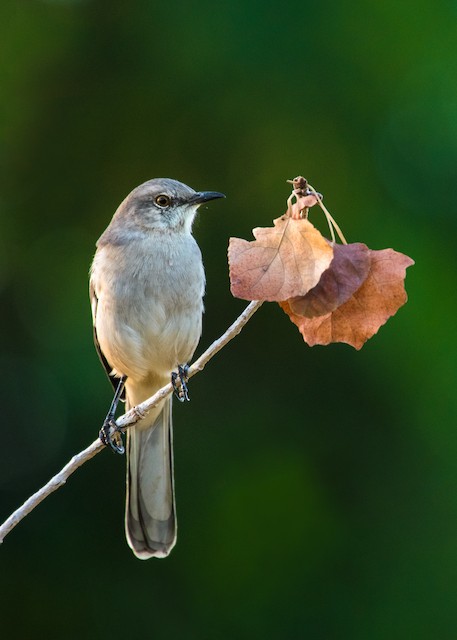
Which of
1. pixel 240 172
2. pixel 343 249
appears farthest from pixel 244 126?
pixel 343 249

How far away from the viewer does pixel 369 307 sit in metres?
2.78

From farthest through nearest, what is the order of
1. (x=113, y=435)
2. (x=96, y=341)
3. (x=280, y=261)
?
(x=96, y=341) → (x=113, y=435) → (x=280, y=261)

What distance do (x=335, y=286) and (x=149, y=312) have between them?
6.58 ft

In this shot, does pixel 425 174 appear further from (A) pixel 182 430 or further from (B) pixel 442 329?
(A) pixel 182 430

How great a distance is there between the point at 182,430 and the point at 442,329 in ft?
6.01

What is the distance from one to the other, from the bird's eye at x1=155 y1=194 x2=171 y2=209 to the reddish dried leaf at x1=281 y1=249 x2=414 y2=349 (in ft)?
7.03

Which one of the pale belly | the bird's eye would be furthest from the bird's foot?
the bird's eye

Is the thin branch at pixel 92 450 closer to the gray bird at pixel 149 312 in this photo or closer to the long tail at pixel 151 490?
the gray bird at pixel 149 312

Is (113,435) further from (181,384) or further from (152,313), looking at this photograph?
(152,313)

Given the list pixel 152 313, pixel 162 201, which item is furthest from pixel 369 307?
pixel 162 201

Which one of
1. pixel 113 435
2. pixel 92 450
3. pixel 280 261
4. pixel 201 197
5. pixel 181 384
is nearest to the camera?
pixel 280 261

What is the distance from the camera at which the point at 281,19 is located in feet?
22.7

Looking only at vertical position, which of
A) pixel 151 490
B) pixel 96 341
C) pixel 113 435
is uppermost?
pixel 96 341

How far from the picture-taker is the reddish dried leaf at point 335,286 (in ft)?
8.91
